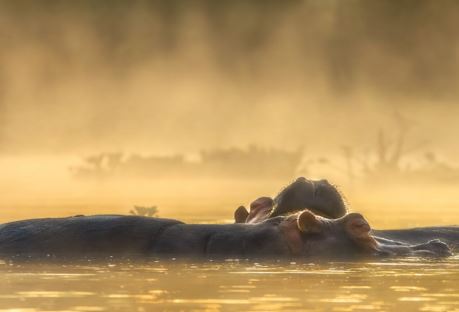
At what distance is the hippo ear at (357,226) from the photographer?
2036cm

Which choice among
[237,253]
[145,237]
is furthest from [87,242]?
[237,253]

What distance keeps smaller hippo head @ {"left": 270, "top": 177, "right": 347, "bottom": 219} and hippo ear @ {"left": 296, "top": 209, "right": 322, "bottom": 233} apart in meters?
1.14

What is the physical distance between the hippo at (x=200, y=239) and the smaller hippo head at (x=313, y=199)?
0.67m

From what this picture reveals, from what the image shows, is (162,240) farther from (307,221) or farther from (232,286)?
(232,286)

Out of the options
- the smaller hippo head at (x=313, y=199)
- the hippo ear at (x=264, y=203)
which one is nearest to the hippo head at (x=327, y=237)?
the smaller hippo head at (x=313, y=199)

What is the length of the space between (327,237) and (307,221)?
632mm

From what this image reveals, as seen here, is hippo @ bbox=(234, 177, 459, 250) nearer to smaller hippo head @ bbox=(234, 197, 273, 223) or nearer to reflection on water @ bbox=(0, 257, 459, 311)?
smaller hippo head @ bbox=(234, 197, 273, 223)

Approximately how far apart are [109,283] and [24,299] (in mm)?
2162

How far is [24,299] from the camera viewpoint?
14609 millimetres

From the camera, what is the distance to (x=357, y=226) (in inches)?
806

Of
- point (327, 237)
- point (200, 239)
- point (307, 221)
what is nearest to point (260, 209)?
point (200, 239)

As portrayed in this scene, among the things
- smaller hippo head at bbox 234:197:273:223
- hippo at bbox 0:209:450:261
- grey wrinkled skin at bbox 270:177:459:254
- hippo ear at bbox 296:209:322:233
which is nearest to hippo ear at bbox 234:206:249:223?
smaller hippo head at bbox 234:197:273:223

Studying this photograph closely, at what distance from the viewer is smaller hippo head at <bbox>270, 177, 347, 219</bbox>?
2161 centimetres

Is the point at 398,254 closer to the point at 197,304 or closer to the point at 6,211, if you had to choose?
the point at 197,304
